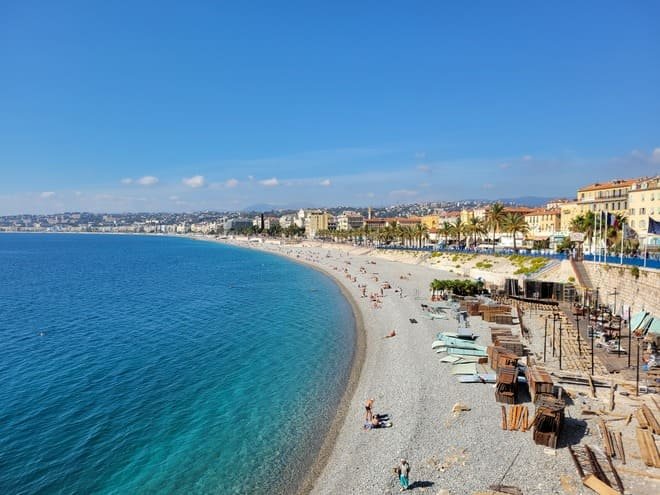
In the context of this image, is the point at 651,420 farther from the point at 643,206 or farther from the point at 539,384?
the point at 643,206

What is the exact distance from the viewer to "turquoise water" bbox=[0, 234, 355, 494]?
17.8 m

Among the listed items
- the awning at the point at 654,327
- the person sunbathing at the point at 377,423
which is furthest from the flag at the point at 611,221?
the person sunbathing at the point at 377,423

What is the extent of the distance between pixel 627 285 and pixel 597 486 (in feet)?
92.5

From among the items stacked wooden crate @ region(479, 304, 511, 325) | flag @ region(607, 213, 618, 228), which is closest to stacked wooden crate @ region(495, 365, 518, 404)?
stacked wooden crate @ region(479, 304, 511, 325)

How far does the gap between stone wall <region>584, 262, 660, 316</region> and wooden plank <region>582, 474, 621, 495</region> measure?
2204 centimetres

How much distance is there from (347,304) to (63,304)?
35889 mm

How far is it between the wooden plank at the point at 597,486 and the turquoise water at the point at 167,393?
1015 centimetres

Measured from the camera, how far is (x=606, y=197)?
69.8m

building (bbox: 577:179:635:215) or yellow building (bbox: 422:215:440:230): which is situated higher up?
building (bbox: 577:179:635:215)

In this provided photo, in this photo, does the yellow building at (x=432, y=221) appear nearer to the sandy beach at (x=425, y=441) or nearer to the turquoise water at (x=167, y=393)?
the turquoise water at (x=167, y=393)

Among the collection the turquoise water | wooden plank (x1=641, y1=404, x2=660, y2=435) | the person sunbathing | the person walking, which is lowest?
the turquoise water

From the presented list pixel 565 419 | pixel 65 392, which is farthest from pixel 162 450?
pixel 565 419

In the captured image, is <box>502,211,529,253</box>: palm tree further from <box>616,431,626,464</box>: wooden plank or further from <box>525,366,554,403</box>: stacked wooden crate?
<box>616,431,626,464</box>: wooden plank

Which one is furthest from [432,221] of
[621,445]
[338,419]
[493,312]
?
[621,445]
